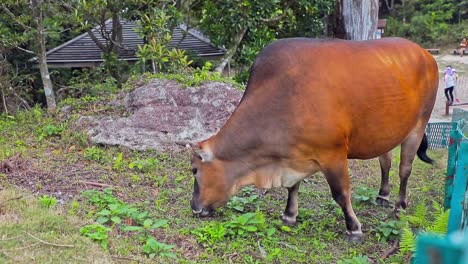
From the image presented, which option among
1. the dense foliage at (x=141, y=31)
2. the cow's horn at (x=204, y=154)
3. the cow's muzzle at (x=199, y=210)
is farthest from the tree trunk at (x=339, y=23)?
the cow's muzzle at (x=199, y=210)

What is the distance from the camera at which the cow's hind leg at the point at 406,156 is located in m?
5.23

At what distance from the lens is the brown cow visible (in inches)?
165

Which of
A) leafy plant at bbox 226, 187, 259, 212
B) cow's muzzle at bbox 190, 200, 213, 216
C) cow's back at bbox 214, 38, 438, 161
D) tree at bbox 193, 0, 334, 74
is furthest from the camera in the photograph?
tree at bbox 193, 0, 334, 74

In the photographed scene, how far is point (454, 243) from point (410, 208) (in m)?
4.85

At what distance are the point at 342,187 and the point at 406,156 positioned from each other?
132 centimetres

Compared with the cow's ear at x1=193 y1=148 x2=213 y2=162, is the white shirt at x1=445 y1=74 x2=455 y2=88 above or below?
below

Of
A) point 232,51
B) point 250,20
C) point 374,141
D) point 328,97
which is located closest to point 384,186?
point 374,141

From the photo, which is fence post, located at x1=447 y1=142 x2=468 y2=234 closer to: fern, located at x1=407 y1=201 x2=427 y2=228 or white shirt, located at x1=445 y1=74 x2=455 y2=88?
fern, located at x1=407 y1=201 x2=427 y2=228

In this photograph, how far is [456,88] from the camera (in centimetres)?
1991

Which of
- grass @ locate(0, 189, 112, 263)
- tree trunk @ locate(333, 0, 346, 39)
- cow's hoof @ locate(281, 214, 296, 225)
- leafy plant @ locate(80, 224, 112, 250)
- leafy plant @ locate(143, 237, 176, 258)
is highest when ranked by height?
tree trunk @ locate(333, 0, 346, 39)

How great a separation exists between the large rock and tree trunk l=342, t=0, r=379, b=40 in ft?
8.42

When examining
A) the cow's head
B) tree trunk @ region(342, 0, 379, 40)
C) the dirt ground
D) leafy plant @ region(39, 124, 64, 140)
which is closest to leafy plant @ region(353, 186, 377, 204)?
the cow's head

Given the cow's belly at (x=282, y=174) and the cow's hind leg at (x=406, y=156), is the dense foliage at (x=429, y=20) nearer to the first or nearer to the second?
the cow's hind leg at (x=406, y=156)

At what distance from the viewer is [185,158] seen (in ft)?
21.3
